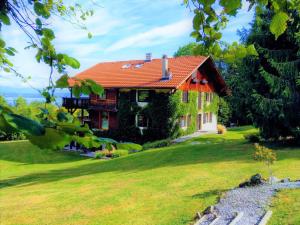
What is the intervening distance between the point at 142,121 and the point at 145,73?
4.72 meters

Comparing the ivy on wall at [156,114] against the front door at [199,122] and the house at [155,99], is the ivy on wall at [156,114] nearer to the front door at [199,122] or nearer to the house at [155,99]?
the house at [155,99]

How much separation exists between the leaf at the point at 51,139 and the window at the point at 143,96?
31118mm

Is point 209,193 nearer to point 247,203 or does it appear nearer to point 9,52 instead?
point 247,203

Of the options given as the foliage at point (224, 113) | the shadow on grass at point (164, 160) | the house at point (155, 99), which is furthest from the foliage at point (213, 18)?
the foliage at point (224, 113)

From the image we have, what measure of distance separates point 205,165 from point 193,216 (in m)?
8.48

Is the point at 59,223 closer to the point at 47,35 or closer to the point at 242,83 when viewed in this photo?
the point at 47,35

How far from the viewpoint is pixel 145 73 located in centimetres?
3434

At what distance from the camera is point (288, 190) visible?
1066 cm

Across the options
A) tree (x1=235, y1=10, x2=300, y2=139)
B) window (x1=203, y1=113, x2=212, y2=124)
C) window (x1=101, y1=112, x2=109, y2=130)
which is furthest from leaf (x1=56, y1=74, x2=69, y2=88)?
window (x1=203, y1=113, x2=212, y2=124)

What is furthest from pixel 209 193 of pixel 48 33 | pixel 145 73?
pixel 145 73

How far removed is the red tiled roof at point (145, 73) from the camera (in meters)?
31.8

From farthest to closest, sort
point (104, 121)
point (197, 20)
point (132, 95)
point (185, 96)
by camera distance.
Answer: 1. point (104, 121)
2. point (185, 96)
3. point (132, 95)
4. point (197, 20)

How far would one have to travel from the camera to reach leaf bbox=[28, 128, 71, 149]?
1.29 meters

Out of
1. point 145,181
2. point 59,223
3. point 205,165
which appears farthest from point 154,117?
point 59,223
